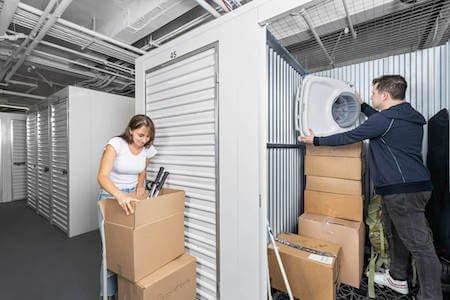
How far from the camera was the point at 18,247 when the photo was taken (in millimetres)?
2936

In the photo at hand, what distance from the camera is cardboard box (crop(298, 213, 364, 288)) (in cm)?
181

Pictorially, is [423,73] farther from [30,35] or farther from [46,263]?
[46,263]

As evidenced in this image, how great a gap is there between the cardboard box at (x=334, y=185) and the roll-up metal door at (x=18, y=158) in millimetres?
6909

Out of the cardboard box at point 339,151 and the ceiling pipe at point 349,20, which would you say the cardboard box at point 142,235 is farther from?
the ceiling pipe at point 349,20

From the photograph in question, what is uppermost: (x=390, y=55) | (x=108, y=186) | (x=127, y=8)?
(x=127, y=8)

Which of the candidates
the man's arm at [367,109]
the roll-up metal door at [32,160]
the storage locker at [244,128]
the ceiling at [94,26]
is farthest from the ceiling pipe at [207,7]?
the roll-up metal door at [32,160]

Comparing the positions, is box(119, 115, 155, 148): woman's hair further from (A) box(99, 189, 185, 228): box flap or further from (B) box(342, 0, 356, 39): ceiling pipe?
(B) box(342, 0, 356, 39): ceiling pipe

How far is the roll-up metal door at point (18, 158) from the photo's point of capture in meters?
5.48

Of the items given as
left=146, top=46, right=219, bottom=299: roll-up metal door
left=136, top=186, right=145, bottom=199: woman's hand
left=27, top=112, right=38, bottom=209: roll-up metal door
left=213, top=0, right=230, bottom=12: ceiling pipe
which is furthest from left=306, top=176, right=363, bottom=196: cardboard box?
left=27, top=112, right=38, bottom=209: roll-up metal door

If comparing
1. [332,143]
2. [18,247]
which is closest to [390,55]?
[332,143]

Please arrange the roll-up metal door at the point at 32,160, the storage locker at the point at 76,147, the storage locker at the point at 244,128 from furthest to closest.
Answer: the roll-up metal door at the point at 32,160 → the storage locker at the point at 76,147 → the storage locker at the point at 244,128

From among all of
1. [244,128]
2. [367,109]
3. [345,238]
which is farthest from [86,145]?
[367,109]

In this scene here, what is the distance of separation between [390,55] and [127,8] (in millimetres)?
2852

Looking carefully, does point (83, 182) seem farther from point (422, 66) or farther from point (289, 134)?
point (422, 66)
